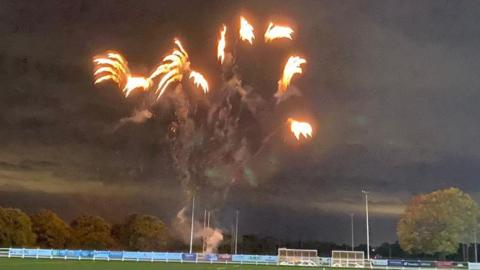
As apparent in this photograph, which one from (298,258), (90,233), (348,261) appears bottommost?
(348,261)

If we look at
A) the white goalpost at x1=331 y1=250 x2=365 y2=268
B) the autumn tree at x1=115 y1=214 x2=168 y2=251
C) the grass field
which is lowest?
the grass field

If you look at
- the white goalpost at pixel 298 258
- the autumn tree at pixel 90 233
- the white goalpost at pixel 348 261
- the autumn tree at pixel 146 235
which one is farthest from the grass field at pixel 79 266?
the autumn tree at pixel 146 235

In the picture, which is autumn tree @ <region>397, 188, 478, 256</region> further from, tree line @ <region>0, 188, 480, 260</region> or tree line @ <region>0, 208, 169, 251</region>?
tree line @ <region>0, 208, 169, 251</region>

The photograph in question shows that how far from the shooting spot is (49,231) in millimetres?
105938

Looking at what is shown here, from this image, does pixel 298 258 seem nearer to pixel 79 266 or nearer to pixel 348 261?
pixel 348 261

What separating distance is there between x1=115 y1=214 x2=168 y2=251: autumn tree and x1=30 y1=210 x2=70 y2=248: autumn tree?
39.4ft

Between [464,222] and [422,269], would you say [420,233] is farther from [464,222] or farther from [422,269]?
[422,269]

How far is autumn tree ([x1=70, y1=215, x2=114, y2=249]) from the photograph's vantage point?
108250mm

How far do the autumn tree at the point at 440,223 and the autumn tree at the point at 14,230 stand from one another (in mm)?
63785

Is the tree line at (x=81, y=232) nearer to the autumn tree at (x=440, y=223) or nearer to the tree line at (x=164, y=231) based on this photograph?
the tree line at (x=164, y=231)

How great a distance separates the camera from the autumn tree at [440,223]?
82438 mm

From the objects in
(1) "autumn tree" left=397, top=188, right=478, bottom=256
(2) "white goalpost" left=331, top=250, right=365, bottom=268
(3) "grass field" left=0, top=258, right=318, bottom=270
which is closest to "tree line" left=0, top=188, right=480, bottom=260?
(1) "autumn tree" left=397, top=188, right=478, bottom=256

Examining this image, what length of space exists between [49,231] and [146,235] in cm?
1823

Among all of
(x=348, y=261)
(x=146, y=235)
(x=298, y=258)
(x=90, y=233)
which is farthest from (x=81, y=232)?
(x=348, y=261)
